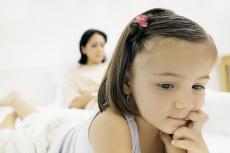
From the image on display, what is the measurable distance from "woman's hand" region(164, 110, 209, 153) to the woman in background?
180cm

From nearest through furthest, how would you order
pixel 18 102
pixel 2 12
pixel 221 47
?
pixel 18 102 → pixel 2 12 → pixel 221 47

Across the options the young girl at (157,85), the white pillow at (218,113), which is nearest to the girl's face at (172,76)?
the young girl at (157,85)

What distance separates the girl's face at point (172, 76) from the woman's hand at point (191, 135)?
0.03 metres

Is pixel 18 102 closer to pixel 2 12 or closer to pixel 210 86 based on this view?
pixel 2 12

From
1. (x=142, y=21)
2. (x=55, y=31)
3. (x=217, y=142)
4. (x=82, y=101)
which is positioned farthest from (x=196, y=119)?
(x=55, y=31)

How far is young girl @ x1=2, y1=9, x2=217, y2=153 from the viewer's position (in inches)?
29.8

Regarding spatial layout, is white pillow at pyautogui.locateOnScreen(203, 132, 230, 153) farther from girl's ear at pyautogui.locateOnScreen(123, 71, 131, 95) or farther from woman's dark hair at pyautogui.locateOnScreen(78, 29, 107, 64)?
woman's dark hair at pyautogui.locateOnScreen(78, 29, 107, 64)

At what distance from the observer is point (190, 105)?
0.79m

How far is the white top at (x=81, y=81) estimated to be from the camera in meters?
2.69

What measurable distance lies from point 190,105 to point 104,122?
0.21m

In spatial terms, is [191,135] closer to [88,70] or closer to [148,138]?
[148,138]

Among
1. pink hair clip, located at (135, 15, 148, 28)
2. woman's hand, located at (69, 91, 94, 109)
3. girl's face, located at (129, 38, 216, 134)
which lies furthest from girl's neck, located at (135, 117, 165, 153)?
woman's hand, located at (69, 91, 94, 109)

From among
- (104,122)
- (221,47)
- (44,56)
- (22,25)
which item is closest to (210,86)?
(221,47)

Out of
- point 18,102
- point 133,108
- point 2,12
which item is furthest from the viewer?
point 2,12
